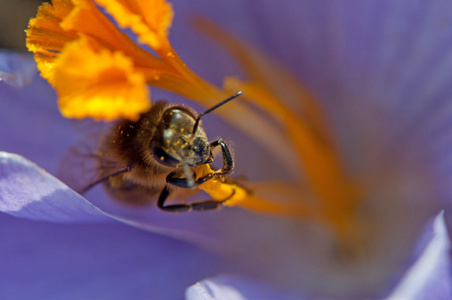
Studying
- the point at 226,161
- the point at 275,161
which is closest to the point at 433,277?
the point at 226,161

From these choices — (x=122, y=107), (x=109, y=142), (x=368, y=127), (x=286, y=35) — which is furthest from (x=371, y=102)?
(x=122, y=107)

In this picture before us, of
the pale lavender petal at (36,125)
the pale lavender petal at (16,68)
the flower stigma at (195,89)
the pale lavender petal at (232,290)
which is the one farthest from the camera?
the pale lavender petal at (36,125)

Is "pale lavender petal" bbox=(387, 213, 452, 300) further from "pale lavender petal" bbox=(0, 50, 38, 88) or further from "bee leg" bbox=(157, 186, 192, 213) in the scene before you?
"pale lavender petal" bbox=(0, 50, 38, 88)

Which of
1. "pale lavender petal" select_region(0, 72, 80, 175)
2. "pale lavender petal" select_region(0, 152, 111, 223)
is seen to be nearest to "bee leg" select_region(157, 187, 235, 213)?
"pale lavender petal" select_region(0, 152, 111, 223)

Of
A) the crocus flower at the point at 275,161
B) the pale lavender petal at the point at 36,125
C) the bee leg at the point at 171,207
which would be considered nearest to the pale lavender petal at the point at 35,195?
the crocus flower at the point at 275,161

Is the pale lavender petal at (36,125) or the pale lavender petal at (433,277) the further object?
the pale lavender petal at (36,125)

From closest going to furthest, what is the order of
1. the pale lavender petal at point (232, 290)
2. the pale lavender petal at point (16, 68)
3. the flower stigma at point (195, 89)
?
the flower stigma at point (195, 89), the pale lavender petal at point (232, 290), the pale lavender petal at point (16, 68)

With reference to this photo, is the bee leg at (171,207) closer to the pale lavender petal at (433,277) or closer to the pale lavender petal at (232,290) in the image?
the pale lavender petal at (232,290)
